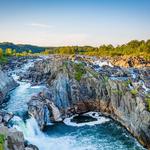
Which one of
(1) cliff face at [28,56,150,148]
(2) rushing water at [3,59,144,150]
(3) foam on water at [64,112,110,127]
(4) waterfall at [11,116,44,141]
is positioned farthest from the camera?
(3) foam on water at [64,112,110,127]

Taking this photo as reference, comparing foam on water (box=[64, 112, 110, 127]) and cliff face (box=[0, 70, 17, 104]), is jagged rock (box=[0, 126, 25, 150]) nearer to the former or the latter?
foam on water (box=[64, 112, 110, 127])

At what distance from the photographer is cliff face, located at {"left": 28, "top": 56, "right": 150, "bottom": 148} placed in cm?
3781

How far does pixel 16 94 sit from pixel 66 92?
11.4 metres

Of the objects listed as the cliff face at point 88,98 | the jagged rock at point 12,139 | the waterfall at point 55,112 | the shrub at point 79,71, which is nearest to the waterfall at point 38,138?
the cliff face at point 88,98

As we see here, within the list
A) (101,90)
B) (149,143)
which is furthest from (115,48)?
(149,143)

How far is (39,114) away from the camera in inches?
1539

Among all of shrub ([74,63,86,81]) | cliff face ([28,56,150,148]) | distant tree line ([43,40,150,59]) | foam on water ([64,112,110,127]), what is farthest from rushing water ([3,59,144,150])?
distant tree line ([43,40,150,59])

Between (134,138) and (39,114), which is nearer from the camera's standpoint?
(134,138)

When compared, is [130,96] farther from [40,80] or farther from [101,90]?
[40,80]

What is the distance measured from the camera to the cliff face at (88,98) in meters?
37.8

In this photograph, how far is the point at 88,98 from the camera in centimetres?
4522

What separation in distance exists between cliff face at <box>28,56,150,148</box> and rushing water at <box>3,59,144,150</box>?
4.19ft

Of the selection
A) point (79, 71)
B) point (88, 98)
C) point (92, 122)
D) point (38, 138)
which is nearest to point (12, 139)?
point (38, 138)

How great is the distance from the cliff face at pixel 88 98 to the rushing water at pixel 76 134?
1.28m
